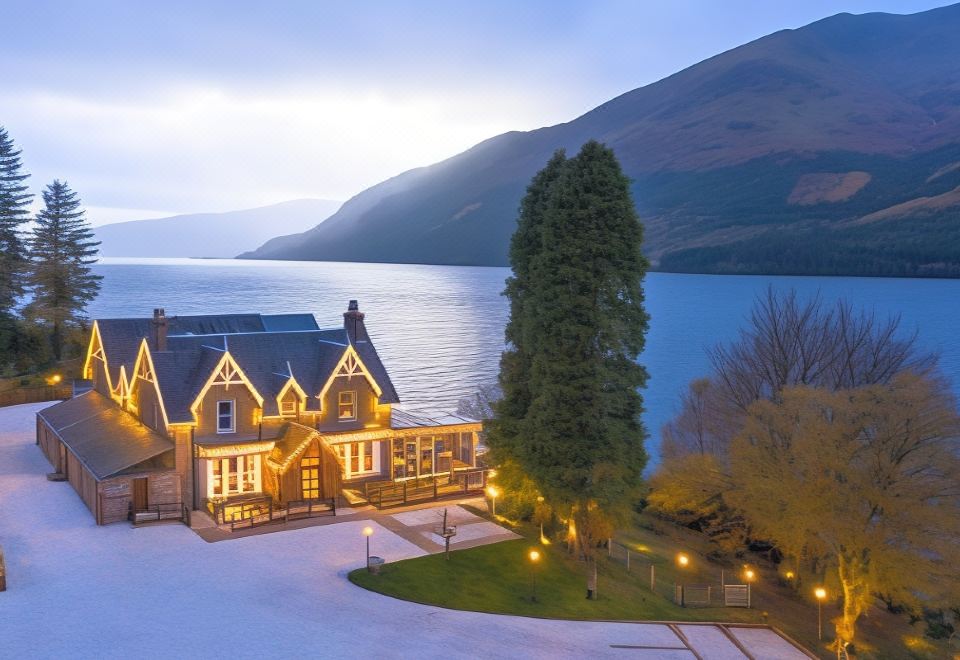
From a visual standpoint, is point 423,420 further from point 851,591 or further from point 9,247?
point 9,247

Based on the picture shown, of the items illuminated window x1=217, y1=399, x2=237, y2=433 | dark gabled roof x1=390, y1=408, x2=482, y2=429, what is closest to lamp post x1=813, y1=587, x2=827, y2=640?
dark gabled roof x1=390, y1=408, x2=482, y2=429

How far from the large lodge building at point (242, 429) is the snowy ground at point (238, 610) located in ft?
8.80

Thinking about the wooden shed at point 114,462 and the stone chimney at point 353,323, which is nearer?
the wooden shed at point 114,462

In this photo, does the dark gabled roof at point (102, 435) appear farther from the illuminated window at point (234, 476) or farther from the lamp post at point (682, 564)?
the lamp post at point (682, 564)

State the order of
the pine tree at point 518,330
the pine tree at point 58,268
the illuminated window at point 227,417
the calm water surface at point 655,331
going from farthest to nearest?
the calm water surface at point 655,331, the pine tree at point 58,268, the illuminated window at point 227,417, the pine tree at point 518,330

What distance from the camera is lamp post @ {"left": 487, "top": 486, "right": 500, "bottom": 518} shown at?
32.8 m

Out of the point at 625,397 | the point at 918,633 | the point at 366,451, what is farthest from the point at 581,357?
the point at 918,633

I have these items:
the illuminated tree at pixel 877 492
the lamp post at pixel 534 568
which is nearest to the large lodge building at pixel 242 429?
the lamp post at pixel 534 568

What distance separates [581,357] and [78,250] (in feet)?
235

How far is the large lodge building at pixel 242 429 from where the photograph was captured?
3259cm

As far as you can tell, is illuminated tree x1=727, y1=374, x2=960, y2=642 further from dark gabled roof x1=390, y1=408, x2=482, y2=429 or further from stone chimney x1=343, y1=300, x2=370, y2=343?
stone chimney x1=343, y1=300, x2=370, y2=343

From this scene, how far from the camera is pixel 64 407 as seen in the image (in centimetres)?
4356

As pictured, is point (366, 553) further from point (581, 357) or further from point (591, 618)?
point (581, 357)

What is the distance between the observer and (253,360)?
3616 centimetres
